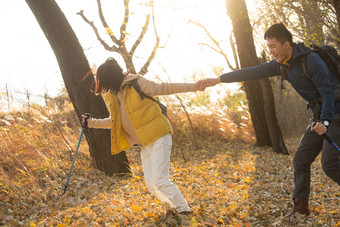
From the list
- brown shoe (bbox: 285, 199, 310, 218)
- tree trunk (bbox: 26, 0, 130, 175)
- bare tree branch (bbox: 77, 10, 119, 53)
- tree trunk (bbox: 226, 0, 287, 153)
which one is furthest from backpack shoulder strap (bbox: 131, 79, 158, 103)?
bare tree branch (bbox: 77, 10, 119, 53)

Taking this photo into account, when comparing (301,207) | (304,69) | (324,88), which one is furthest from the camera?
(301,207)

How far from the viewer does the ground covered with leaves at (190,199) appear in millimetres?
4504

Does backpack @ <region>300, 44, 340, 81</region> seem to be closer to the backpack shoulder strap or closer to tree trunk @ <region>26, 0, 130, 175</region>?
the backpack shoulder strap

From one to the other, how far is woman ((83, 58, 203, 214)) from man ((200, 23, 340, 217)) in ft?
3.19

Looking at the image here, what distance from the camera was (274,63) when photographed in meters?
4.19

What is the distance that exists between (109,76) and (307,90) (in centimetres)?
229

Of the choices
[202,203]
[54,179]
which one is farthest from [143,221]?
[54,179]

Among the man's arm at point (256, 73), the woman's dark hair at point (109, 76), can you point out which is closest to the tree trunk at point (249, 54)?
the man's arm at point (256, 73)

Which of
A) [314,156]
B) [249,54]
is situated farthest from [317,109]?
[249,54]

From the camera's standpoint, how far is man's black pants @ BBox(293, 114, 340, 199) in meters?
3.86

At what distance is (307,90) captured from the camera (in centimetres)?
388

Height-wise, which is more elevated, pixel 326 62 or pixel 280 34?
pixel 280 34

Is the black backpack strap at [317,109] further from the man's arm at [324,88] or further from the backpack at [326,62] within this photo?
the man's arm at [324,88]

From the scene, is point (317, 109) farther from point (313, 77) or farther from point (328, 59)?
point (328, 59)
